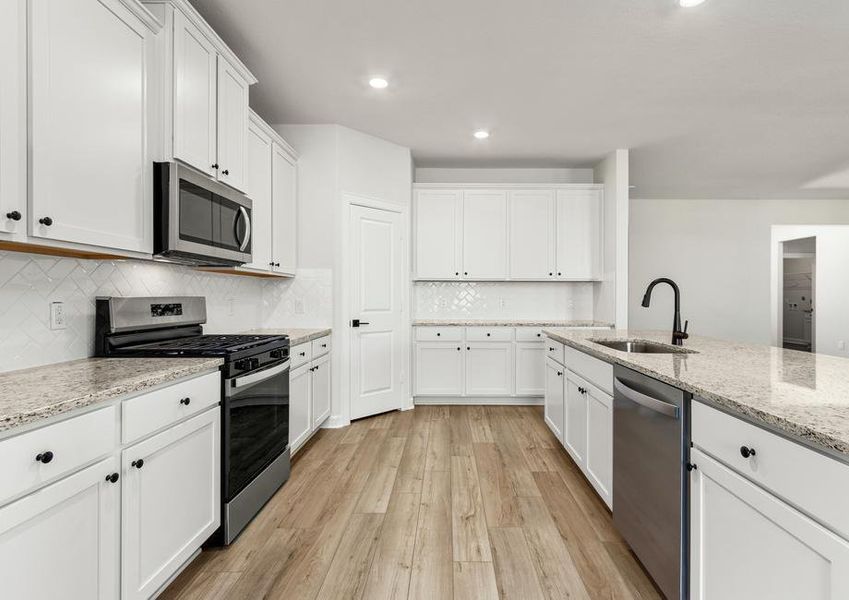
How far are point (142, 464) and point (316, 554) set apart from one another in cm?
90

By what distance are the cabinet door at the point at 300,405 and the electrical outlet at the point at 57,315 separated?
123 centimetres

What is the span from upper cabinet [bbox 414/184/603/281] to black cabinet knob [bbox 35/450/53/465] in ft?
12.6

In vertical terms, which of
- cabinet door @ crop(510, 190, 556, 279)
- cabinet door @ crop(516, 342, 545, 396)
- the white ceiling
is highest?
the white ceiling

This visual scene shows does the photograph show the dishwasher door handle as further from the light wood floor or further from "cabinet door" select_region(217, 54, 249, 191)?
"cabinet door" select_region(217, 54, 249, 191)

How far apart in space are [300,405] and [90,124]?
2008 mm

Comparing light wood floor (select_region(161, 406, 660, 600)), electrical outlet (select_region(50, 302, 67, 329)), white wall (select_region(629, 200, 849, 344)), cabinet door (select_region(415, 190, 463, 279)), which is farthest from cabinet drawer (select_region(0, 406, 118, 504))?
white wall (select_region(629, 200, 849, 344))

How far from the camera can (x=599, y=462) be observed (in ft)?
7.43

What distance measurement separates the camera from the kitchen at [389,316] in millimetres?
1228

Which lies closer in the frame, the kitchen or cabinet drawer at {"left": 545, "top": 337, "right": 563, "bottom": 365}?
the kitchen

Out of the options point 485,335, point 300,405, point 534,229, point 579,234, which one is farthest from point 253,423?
point 579,234

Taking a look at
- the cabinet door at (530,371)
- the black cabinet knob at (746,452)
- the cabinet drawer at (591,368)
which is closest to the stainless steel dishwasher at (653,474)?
the cabinet drawer at (591,368)

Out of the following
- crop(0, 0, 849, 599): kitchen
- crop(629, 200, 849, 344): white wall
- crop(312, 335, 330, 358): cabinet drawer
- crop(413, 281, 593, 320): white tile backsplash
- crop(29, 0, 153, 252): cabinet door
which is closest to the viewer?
crop(0, 0, 849, 599): kitchen

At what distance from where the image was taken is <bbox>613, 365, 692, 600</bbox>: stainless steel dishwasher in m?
1.42

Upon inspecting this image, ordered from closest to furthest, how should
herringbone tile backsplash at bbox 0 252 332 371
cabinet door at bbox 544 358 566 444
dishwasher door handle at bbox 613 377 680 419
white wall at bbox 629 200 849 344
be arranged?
dishwasher door handle at bbox 613 377 680 419, herringbone tile backsplash at bbox 0 252 332 371, cabinet door at bbox 544 358 566 444, white wall at bbox 629 200 849 344
